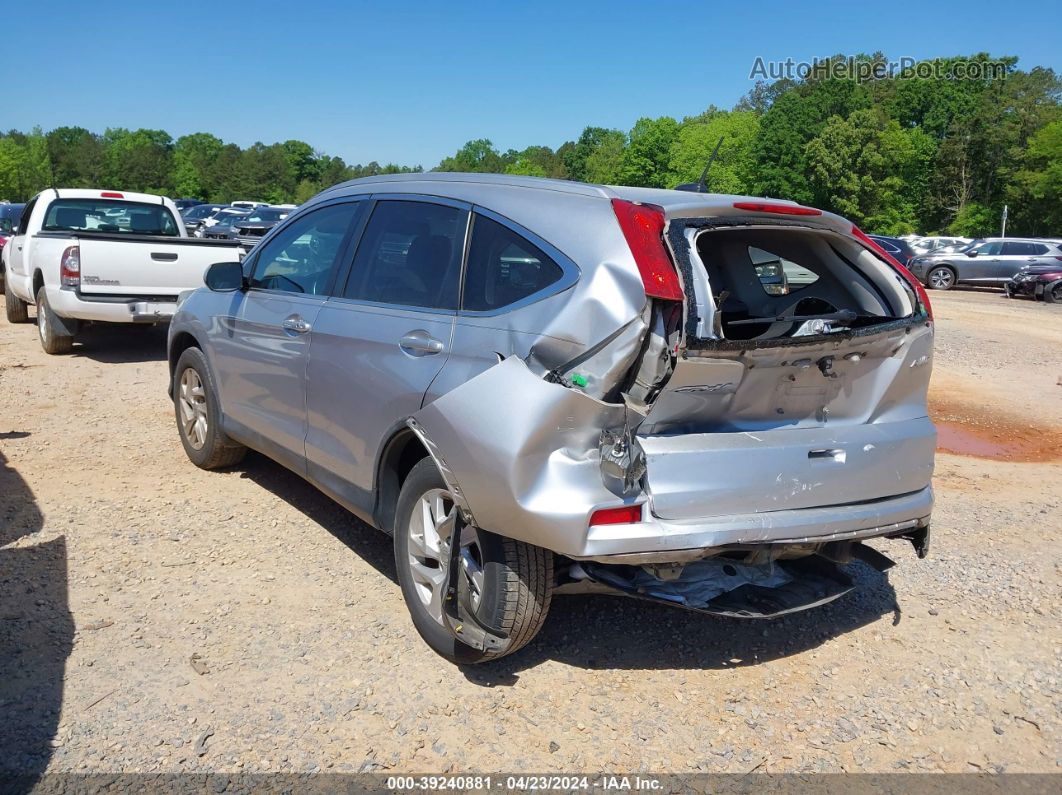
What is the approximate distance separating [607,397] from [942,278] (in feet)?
93.4

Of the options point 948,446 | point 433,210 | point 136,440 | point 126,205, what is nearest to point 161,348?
point 126,205

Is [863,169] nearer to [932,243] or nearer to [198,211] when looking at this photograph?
[932,243]

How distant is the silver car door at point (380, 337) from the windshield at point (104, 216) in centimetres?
805

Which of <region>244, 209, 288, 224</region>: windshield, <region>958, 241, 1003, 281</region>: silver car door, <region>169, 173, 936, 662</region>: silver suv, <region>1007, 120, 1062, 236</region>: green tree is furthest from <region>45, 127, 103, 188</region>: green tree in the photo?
<region>169, 173, 936, 662</region>: silver suv

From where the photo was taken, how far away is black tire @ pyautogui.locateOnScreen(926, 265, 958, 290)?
28.1 m

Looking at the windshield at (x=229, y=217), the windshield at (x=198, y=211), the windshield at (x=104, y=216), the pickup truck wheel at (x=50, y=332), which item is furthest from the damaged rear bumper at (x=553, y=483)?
the windshield at (x=198, y=211)

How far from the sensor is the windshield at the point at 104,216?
1114 cm

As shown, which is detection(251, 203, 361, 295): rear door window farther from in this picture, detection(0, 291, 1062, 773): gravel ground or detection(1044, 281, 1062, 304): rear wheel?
detection(1044, 281, 1062, 304): rear wheel

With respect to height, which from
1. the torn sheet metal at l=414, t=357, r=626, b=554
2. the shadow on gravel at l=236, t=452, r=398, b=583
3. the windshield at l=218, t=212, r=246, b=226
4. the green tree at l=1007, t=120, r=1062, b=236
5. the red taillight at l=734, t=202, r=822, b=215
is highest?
the green tree at l=1007, t=120, r=1062, b=236

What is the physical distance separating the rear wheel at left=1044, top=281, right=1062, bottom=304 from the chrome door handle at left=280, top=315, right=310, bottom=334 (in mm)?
24907

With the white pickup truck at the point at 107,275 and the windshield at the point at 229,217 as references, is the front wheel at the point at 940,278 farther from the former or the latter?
the white pickup truck at the point at 107,275

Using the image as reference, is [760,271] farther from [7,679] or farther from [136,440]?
[136,440]

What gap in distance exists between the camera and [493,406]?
314cm

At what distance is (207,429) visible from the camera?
18.9 feet
